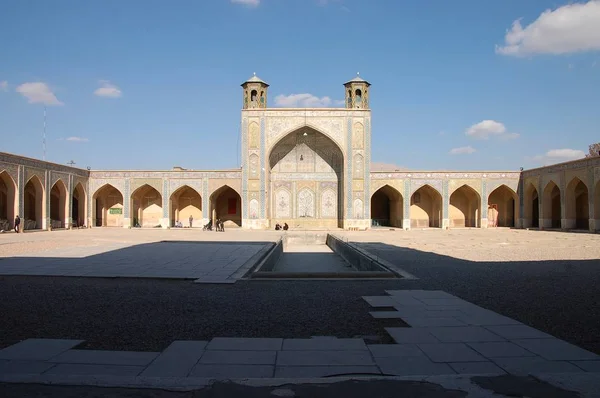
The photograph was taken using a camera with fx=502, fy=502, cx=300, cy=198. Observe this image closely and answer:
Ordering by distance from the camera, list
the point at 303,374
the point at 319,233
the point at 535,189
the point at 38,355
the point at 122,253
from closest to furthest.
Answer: the point at 303,374
the point at 38,355
the point at 122,253
the point at 319,233
the point at 535,189

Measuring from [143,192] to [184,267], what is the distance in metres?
21.2

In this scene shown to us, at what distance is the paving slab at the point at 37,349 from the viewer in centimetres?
298

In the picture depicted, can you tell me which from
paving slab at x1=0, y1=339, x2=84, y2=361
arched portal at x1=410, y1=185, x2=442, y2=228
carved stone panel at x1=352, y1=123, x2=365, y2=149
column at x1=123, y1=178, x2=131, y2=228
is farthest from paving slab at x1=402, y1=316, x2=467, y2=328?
arched portal at x1=410, y1=185, x2=442, y2=228

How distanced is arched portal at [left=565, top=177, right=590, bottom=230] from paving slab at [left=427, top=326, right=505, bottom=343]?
2095 cm

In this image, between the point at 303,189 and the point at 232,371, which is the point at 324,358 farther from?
the point at 303,189

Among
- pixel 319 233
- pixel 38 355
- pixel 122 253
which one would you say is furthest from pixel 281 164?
pixel 38 355

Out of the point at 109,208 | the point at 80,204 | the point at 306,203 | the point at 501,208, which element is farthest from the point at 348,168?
the point at 80,204

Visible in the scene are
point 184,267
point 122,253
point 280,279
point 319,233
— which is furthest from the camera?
point 319,233

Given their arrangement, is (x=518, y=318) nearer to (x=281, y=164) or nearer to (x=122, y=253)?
(x=122, y=253)

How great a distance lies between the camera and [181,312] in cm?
448

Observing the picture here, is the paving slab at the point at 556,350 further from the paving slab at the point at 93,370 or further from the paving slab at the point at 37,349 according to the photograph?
the paving slab at the point at 37,349

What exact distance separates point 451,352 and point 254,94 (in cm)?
2372

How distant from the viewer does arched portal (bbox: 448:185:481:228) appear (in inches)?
1088

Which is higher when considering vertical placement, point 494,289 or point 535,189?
point 535,189
